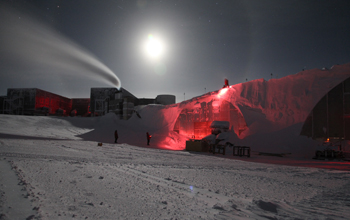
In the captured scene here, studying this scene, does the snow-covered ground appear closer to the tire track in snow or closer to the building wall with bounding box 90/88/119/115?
the tire track in snow

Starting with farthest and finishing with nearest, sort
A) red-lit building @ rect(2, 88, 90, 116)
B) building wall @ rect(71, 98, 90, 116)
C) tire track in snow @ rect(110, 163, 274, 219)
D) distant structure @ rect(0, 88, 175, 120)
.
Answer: building wall @ rect(71, 98, 90, 116)
red-lit building @ rect(2, 88, 90, 116)
distant structure @ rect(0, 88, 175, 120)
tire track in snow @ rect(110, 163, 274, 219)

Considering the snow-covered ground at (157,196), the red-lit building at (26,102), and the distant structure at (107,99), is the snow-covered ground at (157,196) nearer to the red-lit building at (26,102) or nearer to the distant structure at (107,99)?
the distant structure at (107,99)

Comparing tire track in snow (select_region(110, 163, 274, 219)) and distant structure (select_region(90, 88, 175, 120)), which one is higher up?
distant structure (select_region(90, 88, 175, 120))

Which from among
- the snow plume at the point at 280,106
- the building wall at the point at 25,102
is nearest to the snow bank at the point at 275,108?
the snow plume at the point at 280,106

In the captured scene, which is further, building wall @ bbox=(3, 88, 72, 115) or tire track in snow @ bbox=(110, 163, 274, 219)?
building wall @ bbox=(3, 88, 72, 115)

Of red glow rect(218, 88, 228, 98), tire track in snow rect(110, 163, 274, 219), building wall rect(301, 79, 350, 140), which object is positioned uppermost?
red glow rect(218, 88, 228, 98)

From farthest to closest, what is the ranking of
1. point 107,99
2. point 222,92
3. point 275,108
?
point 107,99
point 222,92
point 275,108

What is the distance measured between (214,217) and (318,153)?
1263 centimetres

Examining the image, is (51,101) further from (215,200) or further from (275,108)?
(215,200)

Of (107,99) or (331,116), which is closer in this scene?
(331,116)

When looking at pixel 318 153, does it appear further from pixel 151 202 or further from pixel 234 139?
pixel 151 202

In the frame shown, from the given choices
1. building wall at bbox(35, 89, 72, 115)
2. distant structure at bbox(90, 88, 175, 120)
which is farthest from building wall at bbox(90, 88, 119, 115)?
building wall at bbox(35, 89, 72, 115)

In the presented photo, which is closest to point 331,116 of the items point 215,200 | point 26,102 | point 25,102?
point 215,200

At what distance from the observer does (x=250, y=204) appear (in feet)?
11.7
